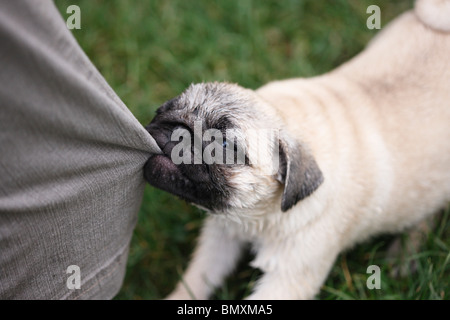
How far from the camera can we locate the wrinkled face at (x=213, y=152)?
101 inches

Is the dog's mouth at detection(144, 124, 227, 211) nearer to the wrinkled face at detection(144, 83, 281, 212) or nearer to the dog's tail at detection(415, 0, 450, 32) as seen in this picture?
the wrinkled face at detection(144, 83, 281, 212)

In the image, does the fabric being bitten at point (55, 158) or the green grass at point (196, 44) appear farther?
the green grass at point (196, 44)

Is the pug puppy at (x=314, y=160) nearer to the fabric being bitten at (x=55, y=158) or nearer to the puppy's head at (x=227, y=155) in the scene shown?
the puppy's head at (x=227, y=155)

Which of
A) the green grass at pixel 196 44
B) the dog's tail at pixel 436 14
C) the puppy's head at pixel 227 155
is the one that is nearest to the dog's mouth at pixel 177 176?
the puppy's head at pixel 227 155

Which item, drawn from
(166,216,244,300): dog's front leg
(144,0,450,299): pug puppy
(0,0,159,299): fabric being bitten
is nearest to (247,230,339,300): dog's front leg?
(144,0,450,299): pug puppy

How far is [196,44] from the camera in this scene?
15.4ft

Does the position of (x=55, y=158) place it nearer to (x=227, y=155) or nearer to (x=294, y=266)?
(x=227, y=155)

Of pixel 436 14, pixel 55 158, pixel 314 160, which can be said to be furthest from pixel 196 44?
pixel 55 158

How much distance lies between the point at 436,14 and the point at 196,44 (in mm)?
2322

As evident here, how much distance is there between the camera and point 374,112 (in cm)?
319

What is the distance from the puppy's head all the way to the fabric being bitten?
8.2 inches

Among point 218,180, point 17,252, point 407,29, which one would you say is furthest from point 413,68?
point 17,252

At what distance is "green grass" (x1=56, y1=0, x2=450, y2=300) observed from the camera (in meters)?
3.96
